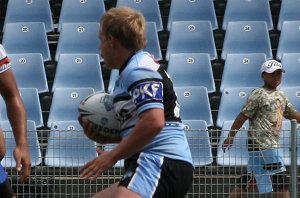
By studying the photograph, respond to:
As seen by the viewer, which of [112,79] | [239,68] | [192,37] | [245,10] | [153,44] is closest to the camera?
[112,79]

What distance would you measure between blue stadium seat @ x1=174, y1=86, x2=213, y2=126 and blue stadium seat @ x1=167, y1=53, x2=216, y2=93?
1.60 ft

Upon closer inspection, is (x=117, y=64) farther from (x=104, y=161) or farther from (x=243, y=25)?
(x=243, y=25)

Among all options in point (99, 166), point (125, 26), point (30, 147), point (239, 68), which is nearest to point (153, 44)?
point (239, 68)

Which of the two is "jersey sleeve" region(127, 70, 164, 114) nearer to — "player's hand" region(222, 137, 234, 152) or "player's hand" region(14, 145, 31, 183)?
"player's hand" region(14, 145, 31, 183)

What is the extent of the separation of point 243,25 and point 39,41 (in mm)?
2429

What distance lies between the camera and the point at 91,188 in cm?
770

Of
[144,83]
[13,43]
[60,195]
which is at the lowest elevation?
[60,195]

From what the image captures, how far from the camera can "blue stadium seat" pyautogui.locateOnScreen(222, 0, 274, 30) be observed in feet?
37.1

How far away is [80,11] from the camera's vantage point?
11.6m

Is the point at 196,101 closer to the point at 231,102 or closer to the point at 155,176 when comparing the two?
the point at 231,102

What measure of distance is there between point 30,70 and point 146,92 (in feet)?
20.4

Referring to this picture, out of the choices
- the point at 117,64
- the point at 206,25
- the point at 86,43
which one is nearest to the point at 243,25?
the point at 206,25

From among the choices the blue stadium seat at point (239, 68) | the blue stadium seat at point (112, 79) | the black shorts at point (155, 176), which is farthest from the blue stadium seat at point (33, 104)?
the black shorts at point (155, 176)

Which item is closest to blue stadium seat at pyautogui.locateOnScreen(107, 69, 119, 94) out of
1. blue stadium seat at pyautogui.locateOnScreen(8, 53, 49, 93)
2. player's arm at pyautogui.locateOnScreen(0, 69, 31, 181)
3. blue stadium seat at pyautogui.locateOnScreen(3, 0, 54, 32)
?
blue stadium seat at pyautogui.locateOnScreen(8, 53, 49, 93)
